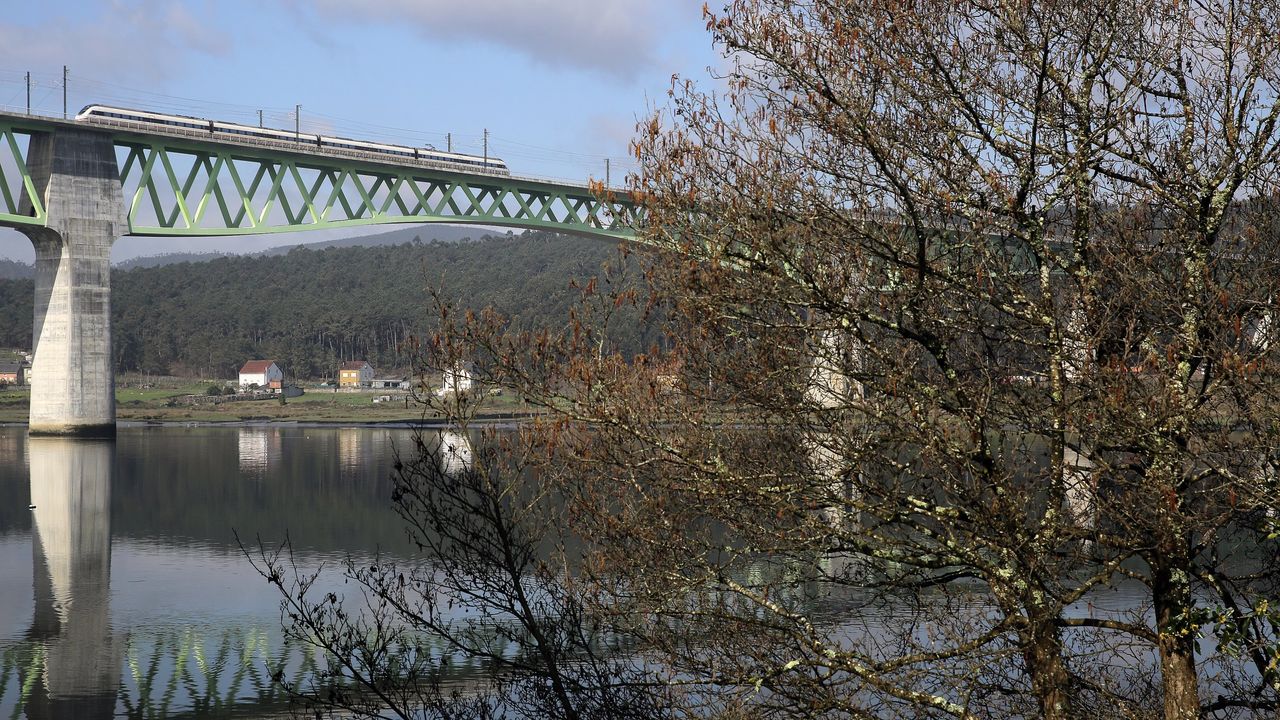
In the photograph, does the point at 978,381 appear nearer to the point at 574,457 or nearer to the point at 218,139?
the point at 574,457

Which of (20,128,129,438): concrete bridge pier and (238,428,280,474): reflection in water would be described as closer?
(238,428,280,474): reflection in water

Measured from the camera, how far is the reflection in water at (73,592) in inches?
559

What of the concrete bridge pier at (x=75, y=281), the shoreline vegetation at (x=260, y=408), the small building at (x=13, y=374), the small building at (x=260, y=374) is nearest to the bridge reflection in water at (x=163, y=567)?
the concrete bridge pier at (x=75, y=281)

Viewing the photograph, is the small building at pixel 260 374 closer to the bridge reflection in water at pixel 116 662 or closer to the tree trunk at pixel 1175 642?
the bridge reflection in water at pixel 116 662

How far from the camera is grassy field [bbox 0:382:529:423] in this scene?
78812mm

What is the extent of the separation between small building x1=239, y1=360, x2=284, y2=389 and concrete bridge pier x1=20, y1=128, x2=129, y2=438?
64437 mm

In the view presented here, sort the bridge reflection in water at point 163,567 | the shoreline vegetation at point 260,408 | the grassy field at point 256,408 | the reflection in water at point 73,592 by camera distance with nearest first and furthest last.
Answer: the reflection in water at point 73,592, the bridge reflection in water at point 163,567, the shoreline vegetation at point 260,408, the grassy field at point 256,408

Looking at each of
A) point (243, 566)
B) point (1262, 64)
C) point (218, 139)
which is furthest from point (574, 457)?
point (218, 139)

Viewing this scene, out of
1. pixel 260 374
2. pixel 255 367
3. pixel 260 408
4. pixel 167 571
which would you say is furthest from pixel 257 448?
pixel 255 367

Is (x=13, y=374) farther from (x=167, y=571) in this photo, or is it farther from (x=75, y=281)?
(x=167, y=571)

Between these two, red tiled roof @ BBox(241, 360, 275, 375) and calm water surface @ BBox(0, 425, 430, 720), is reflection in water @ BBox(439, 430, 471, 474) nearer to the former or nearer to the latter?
calm water surface @ BBox(0, 425, 430, 720)

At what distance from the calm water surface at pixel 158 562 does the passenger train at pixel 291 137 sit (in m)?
12.3

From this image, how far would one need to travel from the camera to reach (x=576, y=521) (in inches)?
434

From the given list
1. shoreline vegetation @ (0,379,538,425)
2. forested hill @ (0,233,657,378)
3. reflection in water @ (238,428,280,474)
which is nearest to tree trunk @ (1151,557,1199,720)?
reflection in water @ (238,428,280,474)
